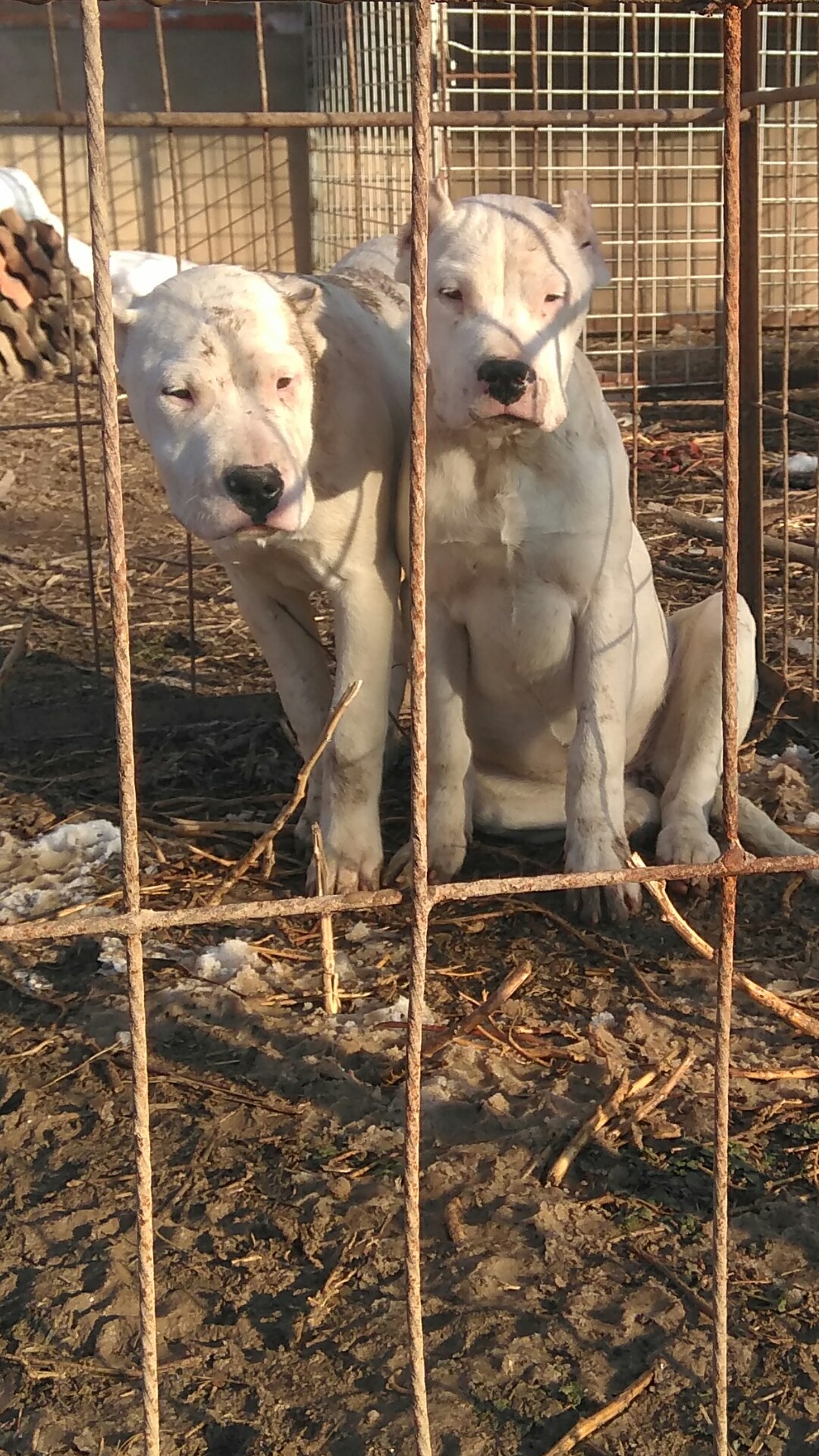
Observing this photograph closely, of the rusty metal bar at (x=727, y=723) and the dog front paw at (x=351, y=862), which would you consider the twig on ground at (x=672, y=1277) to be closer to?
the rusty metal bar at (x=727, y=723)

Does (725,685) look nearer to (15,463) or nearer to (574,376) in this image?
(574,376)

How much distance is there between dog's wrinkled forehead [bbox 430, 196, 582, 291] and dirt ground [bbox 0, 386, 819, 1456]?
5.12 ft

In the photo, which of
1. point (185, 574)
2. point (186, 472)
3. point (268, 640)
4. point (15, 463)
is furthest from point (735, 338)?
point (15, 463)

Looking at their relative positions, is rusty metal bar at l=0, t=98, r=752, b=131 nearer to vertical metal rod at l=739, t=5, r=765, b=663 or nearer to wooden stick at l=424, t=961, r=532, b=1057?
vertical metal rod at l=739, t=5, r=765, b=663

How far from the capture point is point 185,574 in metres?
7.23

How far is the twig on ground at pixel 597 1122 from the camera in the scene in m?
2.78

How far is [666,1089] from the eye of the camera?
9.89 feet

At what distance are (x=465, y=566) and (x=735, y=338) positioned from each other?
6.15 ft

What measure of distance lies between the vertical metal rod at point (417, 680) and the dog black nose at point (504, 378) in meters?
1.39

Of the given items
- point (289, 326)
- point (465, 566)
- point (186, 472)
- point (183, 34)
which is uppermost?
point (183, 34)

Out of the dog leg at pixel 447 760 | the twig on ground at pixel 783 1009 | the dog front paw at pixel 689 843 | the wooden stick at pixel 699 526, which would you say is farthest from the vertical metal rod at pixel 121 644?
the wooden stick at pixel 699 526

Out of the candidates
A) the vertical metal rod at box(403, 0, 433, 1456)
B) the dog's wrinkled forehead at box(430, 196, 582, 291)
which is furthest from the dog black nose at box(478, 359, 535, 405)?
the vertical metal rod at box(403, 0, 433, 1456)

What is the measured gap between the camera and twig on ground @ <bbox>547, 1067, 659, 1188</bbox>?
278 cm

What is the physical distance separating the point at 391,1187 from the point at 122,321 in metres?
2.19
